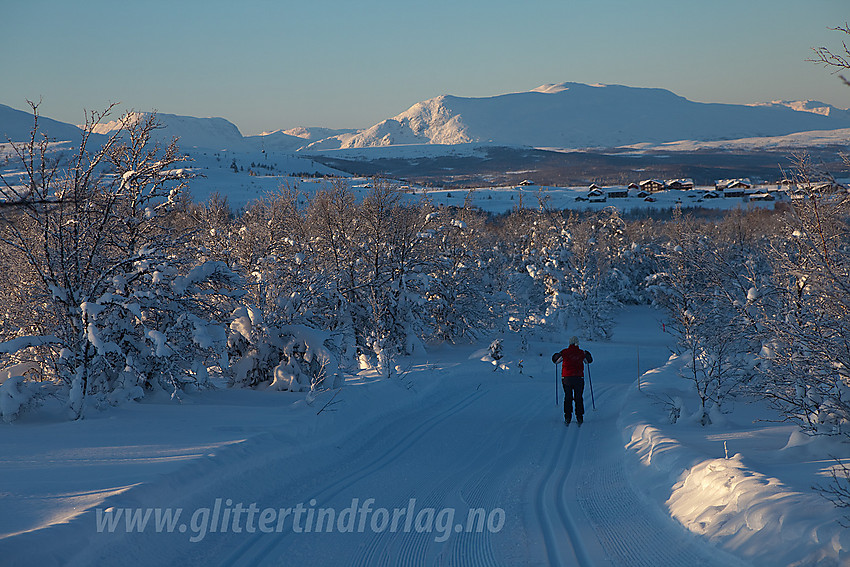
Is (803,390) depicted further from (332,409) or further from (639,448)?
(332,409)

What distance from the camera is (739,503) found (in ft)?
17.0

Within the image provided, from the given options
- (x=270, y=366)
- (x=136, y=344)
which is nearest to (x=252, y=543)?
(x=136, y=344)

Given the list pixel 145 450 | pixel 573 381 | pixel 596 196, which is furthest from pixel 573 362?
pixel 596 196

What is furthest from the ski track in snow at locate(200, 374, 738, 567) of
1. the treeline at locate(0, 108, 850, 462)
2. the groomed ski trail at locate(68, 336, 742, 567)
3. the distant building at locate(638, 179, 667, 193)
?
the distant building at locate(638, 179, 667, 193)

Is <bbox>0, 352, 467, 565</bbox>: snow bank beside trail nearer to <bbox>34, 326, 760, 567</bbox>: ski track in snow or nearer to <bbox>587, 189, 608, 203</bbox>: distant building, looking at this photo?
<bbox>34, 326, 760, 567</bbox>: ski track in snow

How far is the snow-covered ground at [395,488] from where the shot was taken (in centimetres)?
505

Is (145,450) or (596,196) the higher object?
(596,196)

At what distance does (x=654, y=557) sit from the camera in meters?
5.12

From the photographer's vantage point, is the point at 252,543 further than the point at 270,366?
No

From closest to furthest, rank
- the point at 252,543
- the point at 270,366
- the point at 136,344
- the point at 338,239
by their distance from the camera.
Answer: the point at 252,543
the point at 136,344
the point at 270,366
the point at 338,239

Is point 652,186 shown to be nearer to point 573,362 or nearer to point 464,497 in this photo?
point 573,362

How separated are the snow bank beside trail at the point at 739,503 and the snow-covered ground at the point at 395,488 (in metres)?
0.02

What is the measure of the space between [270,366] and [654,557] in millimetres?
9985

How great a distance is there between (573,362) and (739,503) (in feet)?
21.0
